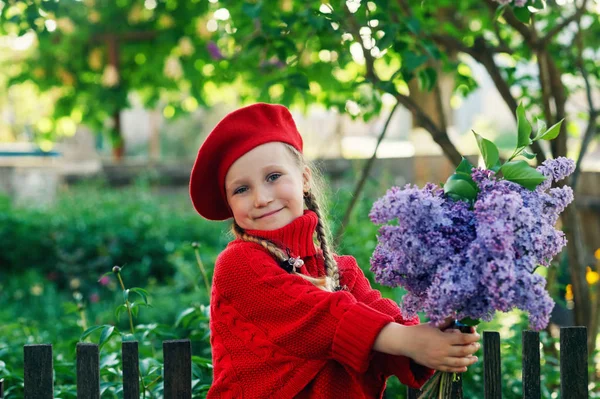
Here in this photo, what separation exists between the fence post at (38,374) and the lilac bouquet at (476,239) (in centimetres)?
90

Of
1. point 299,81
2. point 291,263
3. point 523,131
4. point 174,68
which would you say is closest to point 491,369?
point 291,263

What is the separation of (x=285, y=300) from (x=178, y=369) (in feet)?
1.42

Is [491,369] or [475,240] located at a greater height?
[475,240]

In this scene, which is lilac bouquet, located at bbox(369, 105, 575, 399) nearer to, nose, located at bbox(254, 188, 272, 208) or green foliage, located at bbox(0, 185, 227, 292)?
nose, located at bbox(254, 188, 272, 208)

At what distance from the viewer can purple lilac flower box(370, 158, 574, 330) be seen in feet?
4.58

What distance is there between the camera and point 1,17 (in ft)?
11.7

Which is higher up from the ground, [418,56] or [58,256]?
[418,56]

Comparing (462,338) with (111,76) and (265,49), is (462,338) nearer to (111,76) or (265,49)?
(265,49)

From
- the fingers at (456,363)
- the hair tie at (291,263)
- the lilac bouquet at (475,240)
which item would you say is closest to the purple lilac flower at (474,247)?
the lilac bouquet at (475,240)

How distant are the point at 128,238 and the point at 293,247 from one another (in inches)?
210

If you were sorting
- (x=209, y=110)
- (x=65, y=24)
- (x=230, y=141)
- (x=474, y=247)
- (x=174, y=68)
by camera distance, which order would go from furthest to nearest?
1. (x=209, y=110)
2. (x=65, y=24)
3. (x=174, y=68)
4. (x=230, y=141)
5. (x=474, y=247)

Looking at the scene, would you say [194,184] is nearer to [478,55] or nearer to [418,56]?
[418,56]

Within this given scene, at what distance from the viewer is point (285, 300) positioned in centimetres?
173

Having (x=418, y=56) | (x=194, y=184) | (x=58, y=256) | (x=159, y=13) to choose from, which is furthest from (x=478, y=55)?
(x=58, y=256)
